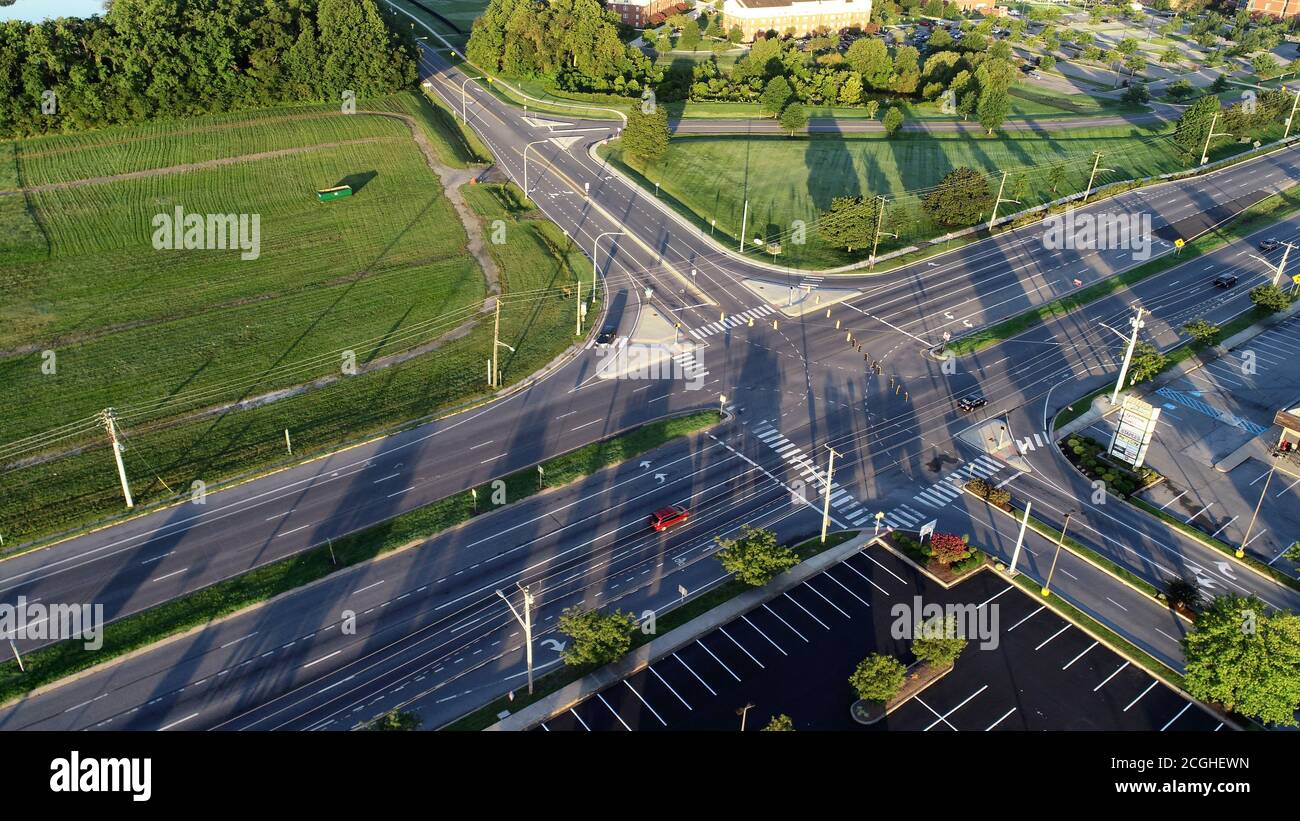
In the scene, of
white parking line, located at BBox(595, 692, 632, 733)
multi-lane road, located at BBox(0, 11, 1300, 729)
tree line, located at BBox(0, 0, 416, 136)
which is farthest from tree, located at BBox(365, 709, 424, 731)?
tree line, located at BBox(0, 0, 416, 136)

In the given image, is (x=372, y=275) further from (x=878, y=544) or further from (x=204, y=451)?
(x=878, y=544)

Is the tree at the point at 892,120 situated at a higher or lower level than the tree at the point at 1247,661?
higher

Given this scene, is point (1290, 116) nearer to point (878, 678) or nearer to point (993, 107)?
point (993, 107)

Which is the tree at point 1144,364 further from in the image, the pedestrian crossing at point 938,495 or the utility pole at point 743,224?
the utility pole at point 743,224

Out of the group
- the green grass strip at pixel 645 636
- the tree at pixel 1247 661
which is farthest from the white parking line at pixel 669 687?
the tree at pixel 1247 661

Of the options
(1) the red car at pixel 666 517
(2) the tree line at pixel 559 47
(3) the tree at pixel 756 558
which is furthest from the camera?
(2) the tree line at pixel 559 47

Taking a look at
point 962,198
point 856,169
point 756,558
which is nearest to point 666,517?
point 756,558
